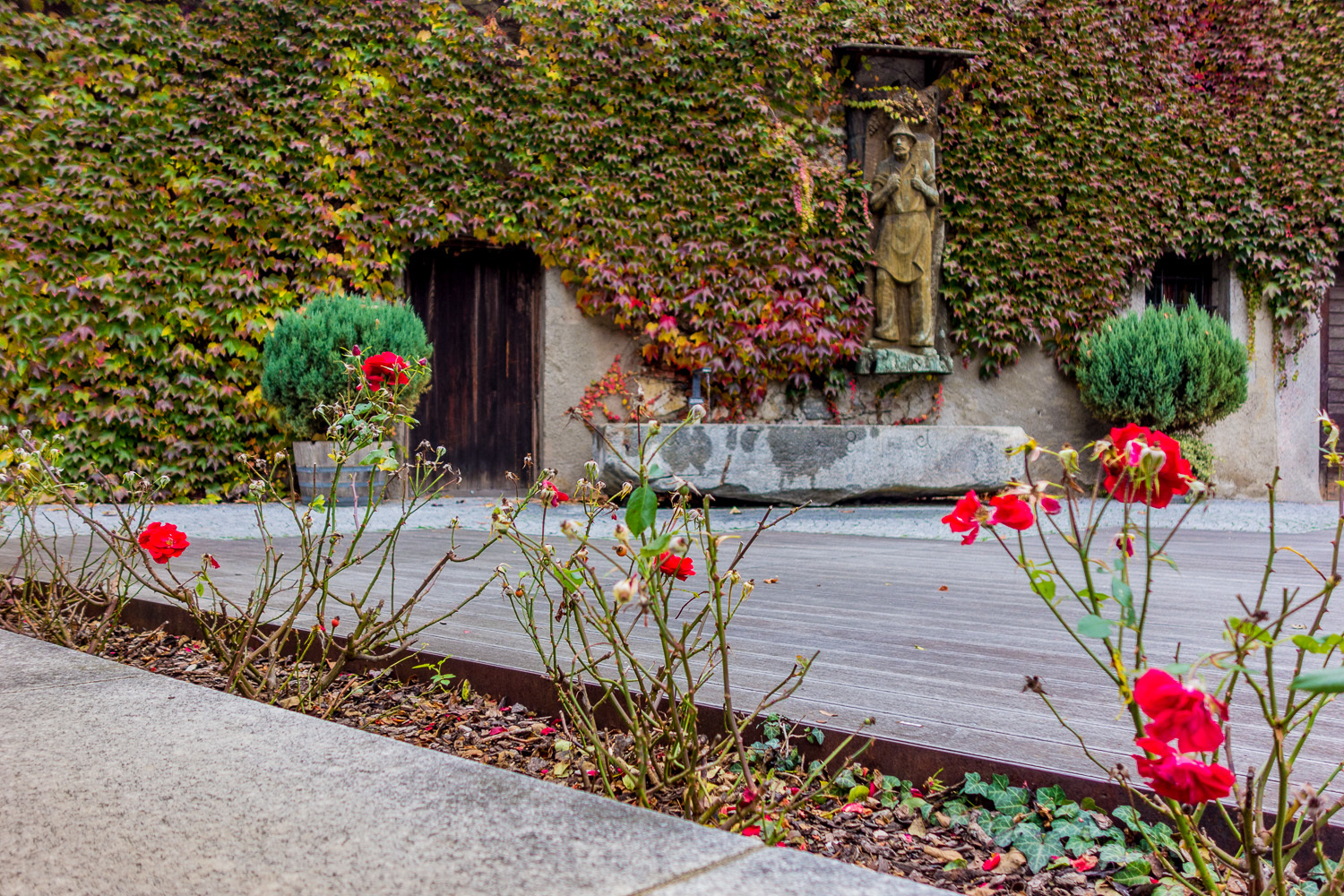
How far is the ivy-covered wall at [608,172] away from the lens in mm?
5789

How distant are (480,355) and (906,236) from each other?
3.36m

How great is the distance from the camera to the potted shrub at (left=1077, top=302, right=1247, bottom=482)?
6.57m

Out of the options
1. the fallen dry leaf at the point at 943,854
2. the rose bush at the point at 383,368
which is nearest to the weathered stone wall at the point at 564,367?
the rose bush at the point at 383,368

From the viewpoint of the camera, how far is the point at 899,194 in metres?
6.85

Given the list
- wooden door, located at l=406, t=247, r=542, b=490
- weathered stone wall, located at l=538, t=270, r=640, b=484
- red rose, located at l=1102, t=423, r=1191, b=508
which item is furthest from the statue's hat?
red rose, located at l=1102, t=423, r=1191, b=508

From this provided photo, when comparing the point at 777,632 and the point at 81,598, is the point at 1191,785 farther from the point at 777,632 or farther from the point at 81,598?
the point at 81,598

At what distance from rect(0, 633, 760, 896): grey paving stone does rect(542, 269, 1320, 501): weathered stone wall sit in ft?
17.6

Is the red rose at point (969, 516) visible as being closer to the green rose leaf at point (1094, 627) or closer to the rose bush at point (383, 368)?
the green rose leaf at point (1094, 627)

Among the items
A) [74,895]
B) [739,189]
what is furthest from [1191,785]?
[739,189]

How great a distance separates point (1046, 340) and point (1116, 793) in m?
6.91

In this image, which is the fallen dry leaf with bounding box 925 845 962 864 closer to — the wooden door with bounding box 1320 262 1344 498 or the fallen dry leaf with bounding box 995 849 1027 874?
the fallen dry leaf with bounding box 995 849 1027 874

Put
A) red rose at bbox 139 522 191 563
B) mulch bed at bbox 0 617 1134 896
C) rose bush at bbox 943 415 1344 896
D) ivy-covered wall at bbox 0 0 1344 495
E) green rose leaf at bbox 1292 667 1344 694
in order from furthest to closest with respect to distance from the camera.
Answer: ivy-covered wall at bbox 0 0 1344 495 → red rose at bbox 139 522 191 563 → mulch bed at bbox 0 617 1134 896 → rose bush at bbox 943 415 1344 896 → green rose leaf at bbox 1292 667 1344 694

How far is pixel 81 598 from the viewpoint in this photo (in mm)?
1962

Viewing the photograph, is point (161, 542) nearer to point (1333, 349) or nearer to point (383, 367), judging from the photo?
point (383, 367)
